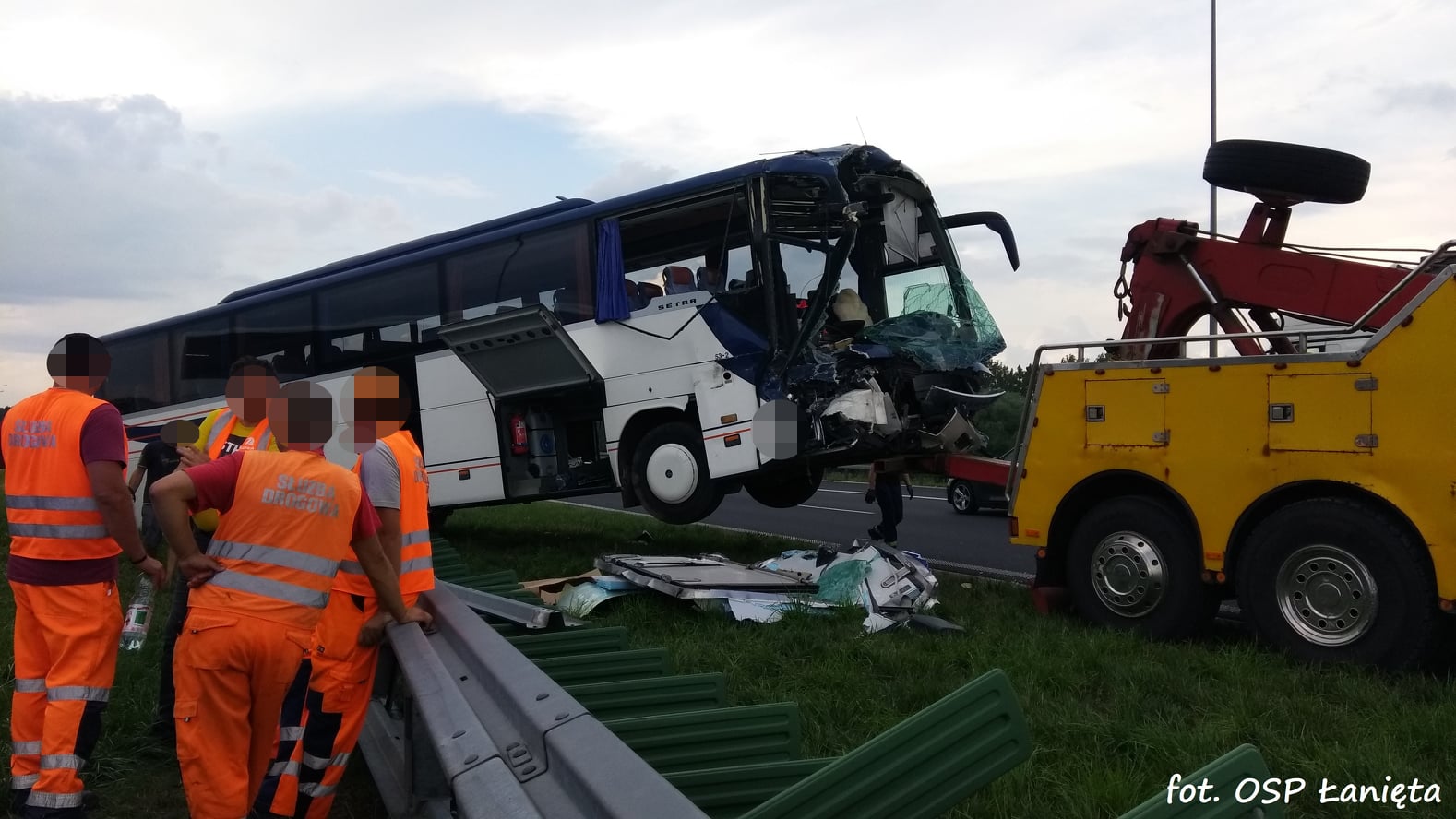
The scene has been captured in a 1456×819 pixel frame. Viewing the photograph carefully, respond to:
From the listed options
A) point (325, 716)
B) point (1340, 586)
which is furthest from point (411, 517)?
point (1340, 586)

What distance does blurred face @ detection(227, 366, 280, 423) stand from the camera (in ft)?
14.8

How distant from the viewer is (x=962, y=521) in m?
16.2

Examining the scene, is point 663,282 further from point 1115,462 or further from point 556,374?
point 1115,462

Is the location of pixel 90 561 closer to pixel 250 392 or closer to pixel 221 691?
pixel 250 392

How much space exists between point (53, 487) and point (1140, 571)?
5481 mm

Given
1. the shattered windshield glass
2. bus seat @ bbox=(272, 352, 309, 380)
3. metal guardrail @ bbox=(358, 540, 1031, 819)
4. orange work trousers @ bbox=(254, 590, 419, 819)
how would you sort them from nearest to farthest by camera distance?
metal guardrail @ bbox=(358, 540, 1031, 819)
orange work trousers @ bbox=(254, 590, 419, 819)
the shattered windshield glass
bus seat @ bbox=(272, 352, 309, 380)

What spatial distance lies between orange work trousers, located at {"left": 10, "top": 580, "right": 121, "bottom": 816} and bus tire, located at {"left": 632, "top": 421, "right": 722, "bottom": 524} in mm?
6311

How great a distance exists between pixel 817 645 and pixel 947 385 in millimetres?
4195

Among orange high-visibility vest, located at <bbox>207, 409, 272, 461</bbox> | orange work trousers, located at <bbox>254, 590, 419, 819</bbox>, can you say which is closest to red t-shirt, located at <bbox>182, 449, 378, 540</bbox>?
orange work trousers, located at <bbox>254, 590, 419, 819</bbox>

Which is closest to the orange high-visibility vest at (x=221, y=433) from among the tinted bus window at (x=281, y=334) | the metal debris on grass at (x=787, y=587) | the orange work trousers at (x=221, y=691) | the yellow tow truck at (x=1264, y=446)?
the orange work trousers at (x=221, y=691)

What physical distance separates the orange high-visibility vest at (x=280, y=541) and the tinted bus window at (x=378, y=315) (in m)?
8.94

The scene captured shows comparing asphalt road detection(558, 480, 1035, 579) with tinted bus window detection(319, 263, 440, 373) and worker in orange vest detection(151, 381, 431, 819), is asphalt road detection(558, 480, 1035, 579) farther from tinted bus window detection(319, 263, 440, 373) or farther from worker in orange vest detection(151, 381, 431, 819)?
worker in orange vest detection(151, 381, 431, 819)

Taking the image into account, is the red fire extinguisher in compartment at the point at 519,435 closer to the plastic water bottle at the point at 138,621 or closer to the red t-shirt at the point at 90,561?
the plastic water bottle at the point at 138,621

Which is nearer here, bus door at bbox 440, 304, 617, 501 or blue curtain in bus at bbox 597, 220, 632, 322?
blue curtain in bus at bbox 597, 220, 632, 322
